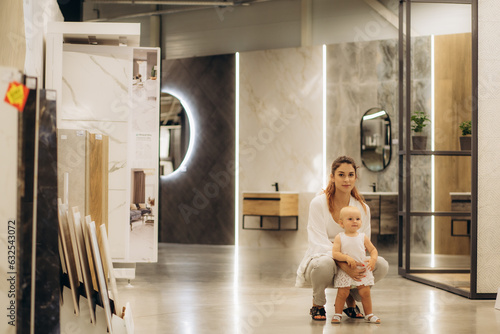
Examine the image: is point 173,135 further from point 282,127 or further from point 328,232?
point 328,232

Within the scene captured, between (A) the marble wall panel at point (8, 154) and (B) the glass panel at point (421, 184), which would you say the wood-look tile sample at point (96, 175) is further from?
(B) the glass panel at point (421, 184)

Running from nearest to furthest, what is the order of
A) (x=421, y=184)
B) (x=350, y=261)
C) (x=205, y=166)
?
(x=350, y=261), (x=421, y=184), (x=205, y=166)

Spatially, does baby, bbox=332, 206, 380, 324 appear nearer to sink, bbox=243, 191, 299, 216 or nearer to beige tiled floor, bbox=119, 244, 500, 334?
beige tiled floor, bbox=119, 244, 500, 334

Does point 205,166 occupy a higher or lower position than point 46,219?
higher

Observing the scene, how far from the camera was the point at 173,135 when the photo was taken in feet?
35.2

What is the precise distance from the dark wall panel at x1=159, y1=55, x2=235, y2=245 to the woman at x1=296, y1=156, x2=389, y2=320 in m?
6.23

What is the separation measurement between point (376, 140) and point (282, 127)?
150 cm

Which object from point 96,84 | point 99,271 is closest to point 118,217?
point 96,84

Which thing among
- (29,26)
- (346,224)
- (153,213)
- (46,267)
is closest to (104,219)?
(153,213)

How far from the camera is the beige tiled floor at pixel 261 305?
394 cm

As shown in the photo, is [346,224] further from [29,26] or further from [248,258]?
[248,258]

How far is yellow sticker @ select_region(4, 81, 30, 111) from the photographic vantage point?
2.06 m

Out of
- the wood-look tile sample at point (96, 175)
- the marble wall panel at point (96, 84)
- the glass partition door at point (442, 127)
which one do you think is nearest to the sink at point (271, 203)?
the glass partition door at point (442, 127)

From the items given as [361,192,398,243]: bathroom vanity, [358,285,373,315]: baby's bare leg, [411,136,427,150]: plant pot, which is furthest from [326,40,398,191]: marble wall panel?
[358,285,373,315]: baby's bare leg
